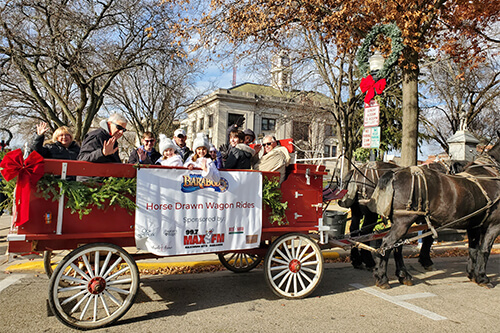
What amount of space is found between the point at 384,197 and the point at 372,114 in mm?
3048

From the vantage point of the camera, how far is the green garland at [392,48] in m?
8.65

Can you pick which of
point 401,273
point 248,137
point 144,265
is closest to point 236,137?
point 248,137

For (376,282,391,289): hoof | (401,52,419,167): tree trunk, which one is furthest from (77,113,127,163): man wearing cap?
(401,52,419,167): tree trunk

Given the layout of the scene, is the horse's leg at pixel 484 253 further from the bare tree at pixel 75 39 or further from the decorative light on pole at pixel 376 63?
the bare tree at pixel 75 39

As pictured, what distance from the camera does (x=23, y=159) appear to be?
345 cm

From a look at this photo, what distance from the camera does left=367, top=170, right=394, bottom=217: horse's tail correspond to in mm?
5422

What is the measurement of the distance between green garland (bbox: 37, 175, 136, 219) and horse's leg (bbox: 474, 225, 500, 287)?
527 centimetres

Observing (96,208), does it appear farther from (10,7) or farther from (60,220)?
(10,7)

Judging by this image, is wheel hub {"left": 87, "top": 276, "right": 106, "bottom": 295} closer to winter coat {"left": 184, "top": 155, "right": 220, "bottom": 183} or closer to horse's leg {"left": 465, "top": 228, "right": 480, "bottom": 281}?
winter coat {"left": 184, "top": 155, "right": 220, "bottom": 183}

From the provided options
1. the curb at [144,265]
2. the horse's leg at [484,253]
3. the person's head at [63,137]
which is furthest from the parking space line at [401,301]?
the person's head at [63,137]

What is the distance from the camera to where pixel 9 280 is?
17.7 ft

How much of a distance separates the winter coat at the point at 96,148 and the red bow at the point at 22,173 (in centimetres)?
53

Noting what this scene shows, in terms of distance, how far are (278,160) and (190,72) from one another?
65.1 feet

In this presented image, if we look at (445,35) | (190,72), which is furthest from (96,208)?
(190,72)
